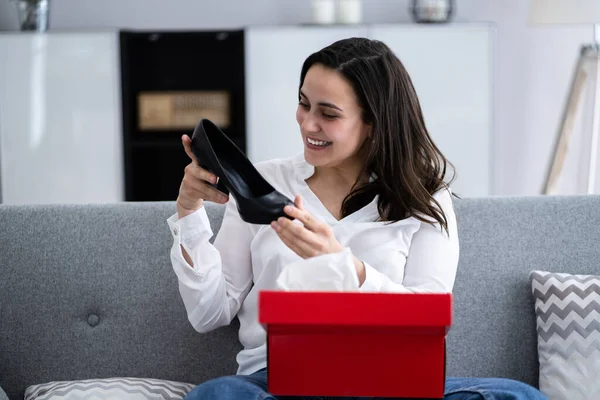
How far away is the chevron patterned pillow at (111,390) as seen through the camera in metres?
1.71

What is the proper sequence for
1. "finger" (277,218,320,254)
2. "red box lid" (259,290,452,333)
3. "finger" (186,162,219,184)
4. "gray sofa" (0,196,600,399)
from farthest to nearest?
"gray sofa" (0,196,600,399)
"finger" (186,162,219,184)
"finger" (277,218,320,254)
"red box lid" (259,290,452,333)

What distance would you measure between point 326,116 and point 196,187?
0.96 feet

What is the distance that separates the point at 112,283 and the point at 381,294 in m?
0.85

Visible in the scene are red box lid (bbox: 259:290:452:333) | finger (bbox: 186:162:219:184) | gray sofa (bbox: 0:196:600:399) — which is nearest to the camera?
red box lid (bbox: 259:290:452:333)

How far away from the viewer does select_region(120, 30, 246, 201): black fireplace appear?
430cm

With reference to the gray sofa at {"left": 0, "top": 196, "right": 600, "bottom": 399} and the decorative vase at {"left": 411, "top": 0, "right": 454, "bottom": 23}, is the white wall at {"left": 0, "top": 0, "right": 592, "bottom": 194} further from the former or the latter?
the gray sofa at {"left": 0, "top": 196, "right": 600, "bottom": 399}

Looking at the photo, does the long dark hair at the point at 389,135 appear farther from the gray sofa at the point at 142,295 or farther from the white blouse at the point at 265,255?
the gray sofa at the point at 142,295

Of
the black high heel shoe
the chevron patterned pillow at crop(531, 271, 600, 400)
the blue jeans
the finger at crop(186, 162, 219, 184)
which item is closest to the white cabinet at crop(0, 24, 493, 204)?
the chevron patterned pillow at crop(531, 271, 600, 400)

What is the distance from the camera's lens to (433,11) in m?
4.22

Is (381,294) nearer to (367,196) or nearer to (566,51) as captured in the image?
(367,196)

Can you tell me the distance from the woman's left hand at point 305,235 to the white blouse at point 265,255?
242 mm

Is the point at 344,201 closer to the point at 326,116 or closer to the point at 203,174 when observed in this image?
the point at 326,116

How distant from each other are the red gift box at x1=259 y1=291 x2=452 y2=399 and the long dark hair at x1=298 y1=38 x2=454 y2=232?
0.42m

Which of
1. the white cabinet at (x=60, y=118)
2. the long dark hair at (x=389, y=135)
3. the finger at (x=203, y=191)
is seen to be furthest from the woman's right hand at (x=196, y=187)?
the white cabinet at (x=60, y=118)
